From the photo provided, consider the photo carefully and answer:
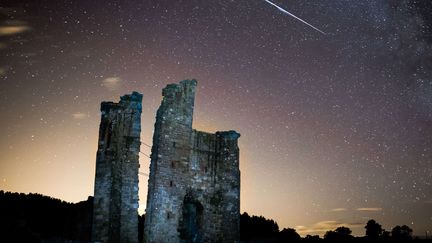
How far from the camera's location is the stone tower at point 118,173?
824 inches

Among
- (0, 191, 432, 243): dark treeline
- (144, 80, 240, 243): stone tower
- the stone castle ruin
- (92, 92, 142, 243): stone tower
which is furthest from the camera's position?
(0, 191, 432, 243): dark treeline

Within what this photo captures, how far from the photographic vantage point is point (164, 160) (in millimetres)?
23500

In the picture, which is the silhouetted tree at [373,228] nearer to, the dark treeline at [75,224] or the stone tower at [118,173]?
the dark treeline at [75,224]

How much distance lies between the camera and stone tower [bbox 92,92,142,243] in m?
20.9

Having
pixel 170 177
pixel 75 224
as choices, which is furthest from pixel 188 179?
pixel 75 224

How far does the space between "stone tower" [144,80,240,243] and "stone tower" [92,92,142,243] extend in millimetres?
1375

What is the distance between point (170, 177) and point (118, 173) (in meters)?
3.18

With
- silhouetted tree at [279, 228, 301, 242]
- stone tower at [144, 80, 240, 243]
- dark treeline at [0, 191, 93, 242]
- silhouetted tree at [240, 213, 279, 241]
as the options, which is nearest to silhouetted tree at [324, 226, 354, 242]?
silhouetted tree at [279, 228, 301, 242]

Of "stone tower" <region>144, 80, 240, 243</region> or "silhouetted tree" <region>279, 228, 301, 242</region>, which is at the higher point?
"stone tower" <region>144, 80, 240, 243</region>

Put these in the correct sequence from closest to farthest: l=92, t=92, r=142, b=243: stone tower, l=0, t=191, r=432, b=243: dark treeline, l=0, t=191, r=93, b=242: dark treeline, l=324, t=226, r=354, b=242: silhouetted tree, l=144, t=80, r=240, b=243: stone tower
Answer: l=92, t=92, r=142, b=243: stone tower < l=144, t=80, r=240, b=243: stone tower < l=0, t=191, r=93, b=242: dark treeline < l=0, t=191, r=432, b=243: dark treeline < l=324, t=226, r=354, b=242: silhouetted tree

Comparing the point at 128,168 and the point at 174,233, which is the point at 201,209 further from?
the point at 128,168

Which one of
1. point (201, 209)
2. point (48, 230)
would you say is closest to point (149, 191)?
point (201, 209)

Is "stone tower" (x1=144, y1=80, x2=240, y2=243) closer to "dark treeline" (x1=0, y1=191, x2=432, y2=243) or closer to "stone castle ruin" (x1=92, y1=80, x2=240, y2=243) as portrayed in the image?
"stone castle ruin" (x1=92, y1=80, x2=240, y2=243)

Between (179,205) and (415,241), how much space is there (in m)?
23.0
